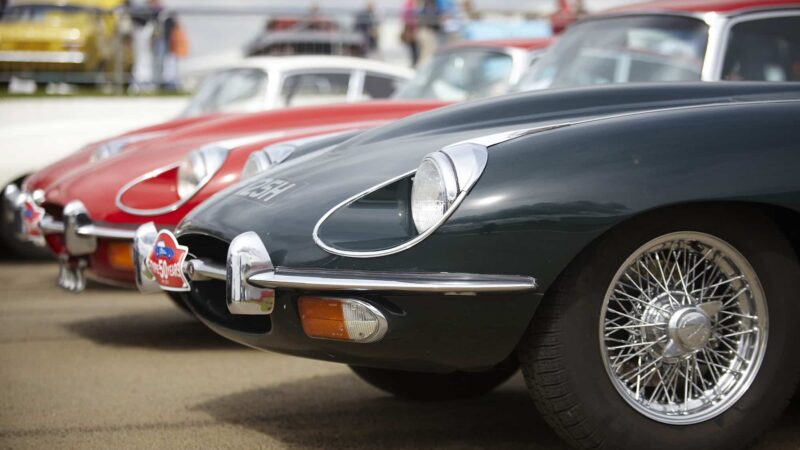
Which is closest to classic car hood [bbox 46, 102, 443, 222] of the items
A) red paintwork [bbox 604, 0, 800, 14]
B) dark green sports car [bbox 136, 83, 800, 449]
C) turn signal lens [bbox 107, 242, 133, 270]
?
turn signal lens [bbox 107, 242, 133, 270]

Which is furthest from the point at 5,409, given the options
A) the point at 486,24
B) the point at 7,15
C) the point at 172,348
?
the point at 7,15

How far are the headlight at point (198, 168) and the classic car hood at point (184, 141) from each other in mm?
203

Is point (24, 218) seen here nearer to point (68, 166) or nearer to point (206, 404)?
point (68, 166)

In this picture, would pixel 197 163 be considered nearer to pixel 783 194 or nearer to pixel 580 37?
pixel 580 37

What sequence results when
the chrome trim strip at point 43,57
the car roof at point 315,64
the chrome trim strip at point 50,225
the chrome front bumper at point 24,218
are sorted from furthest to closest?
the chrome trim strip at point 43,57 → the car roof at point 315,64 → the chrome front bumper at point 24,218 → the chrome trim strip at point 50,225

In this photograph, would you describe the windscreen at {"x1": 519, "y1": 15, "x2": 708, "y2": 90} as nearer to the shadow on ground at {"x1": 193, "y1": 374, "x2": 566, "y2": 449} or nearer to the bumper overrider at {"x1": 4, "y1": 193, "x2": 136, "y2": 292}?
the shadow on ground at {"x1": 193, "y1": 374, "x2": 566, "y2": 449}

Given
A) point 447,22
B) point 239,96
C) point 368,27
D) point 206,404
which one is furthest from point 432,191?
point 368,27

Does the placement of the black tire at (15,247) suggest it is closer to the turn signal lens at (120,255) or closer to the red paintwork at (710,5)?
the turn signal lens at (120,255)

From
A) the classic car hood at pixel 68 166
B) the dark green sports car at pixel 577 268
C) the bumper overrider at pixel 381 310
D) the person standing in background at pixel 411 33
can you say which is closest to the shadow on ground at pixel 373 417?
the dark green sports car at pixel 577 268

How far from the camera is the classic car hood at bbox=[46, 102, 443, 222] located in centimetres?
511

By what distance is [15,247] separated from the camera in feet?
26.2

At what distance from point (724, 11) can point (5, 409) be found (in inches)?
128

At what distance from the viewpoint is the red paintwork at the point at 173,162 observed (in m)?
4.87

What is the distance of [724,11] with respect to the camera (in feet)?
15.6
